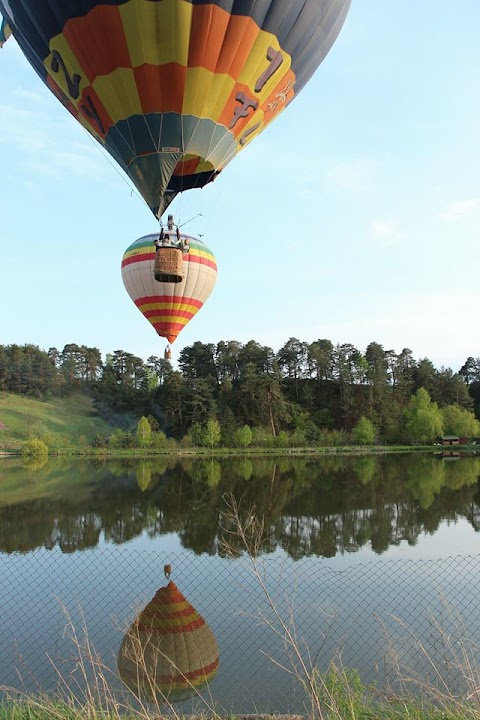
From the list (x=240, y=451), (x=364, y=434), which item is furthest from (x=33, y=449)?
(x=364, y=434)

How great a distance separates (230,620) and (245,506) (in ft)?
30.1

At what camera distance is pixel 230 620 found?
7188mm

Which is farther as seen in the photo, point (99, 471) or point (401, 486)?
point (99, 471)

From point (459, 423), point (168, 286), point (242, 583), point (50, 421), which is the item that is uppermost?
point (168, 286)

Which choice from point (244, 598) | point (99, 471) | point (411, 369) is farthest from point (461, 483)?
point (411, 369)

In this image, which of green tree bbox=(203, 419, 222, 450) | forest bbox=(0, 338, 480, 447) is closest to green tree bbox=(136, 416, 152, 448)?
forest bbox=(0, 338, 480, 447)

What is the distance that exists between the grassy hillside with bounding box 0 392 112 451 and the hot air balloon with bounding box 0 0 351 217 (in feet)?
128

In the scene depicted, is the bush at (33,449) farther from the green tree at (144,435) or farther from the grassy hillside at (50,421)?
the green tree at (144,435)

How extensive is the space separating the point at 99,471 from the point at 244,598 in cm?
2381

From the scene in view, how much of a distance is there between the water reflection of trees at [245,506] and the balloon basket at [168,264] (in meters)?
4.95

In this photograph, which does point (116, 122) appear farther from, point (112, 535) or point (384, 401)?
point (384, 401)

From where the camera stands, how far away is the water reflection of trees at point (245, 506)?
11961 millimetres

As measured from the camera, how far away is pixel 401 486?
20.2 m

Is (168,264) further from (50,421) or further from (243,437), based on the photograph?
(50,421)
